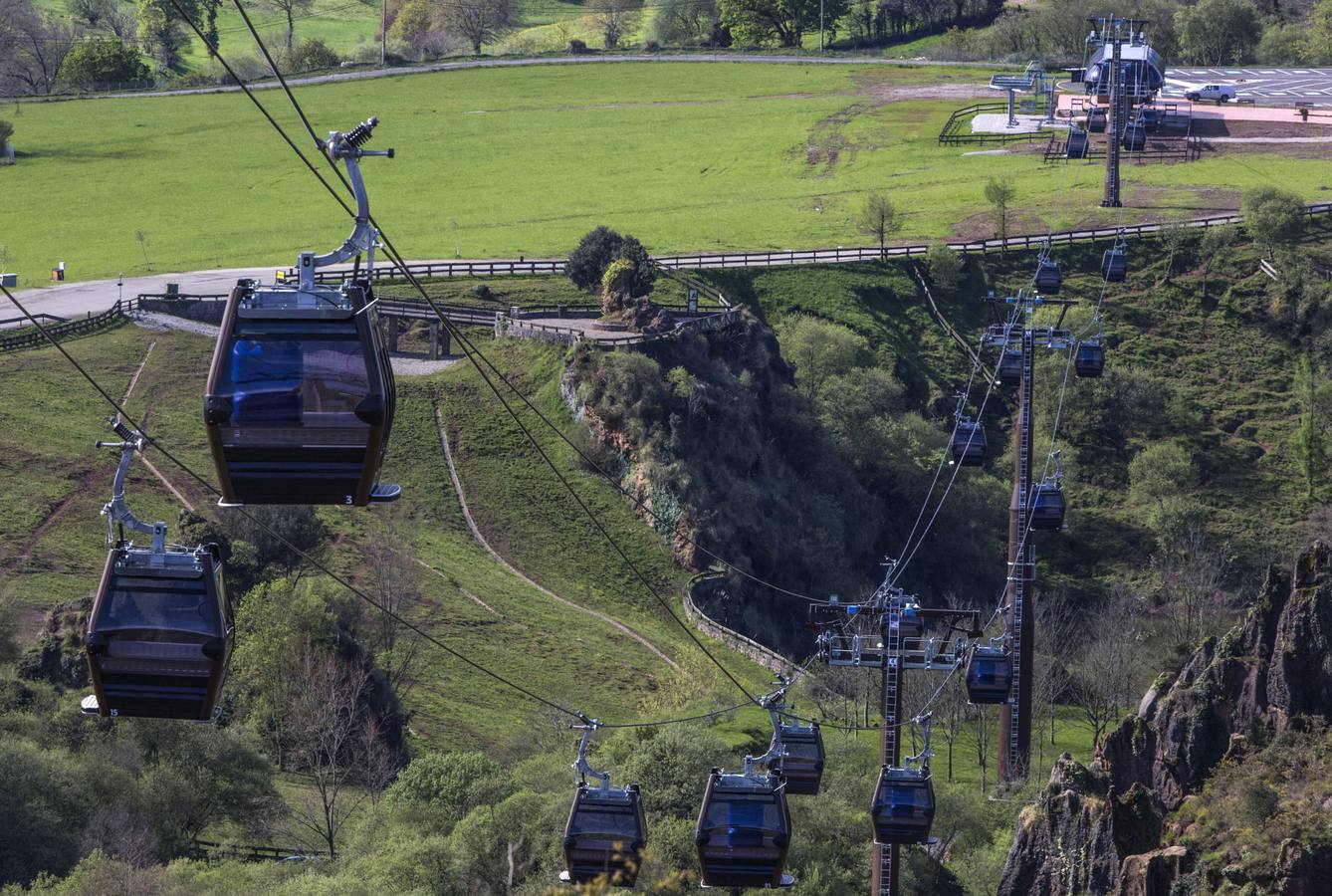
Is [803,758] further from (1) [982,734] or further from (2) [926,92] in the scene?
(2) [926,92]

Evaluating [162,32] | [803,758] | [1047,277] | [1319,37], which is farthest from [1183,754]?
[162,32]

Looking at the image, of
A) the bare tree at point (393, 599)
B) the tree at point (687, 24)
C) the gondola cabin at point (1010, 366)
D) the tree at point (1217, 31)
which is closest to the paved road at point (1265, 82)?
the tree at point (1217, 31)

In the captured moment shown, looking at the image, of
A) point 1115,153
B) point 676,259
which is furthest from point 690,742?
point 1115,153

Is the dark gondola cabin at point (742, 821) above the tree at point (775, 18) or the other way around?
the other way around

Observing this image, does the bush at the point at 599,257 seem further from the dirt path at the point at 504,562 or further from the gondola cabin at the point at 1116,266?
the gondola cabin at the point at 1116,266

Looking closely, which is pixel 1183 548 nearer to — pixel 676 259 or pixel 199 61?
pixel 676 259
